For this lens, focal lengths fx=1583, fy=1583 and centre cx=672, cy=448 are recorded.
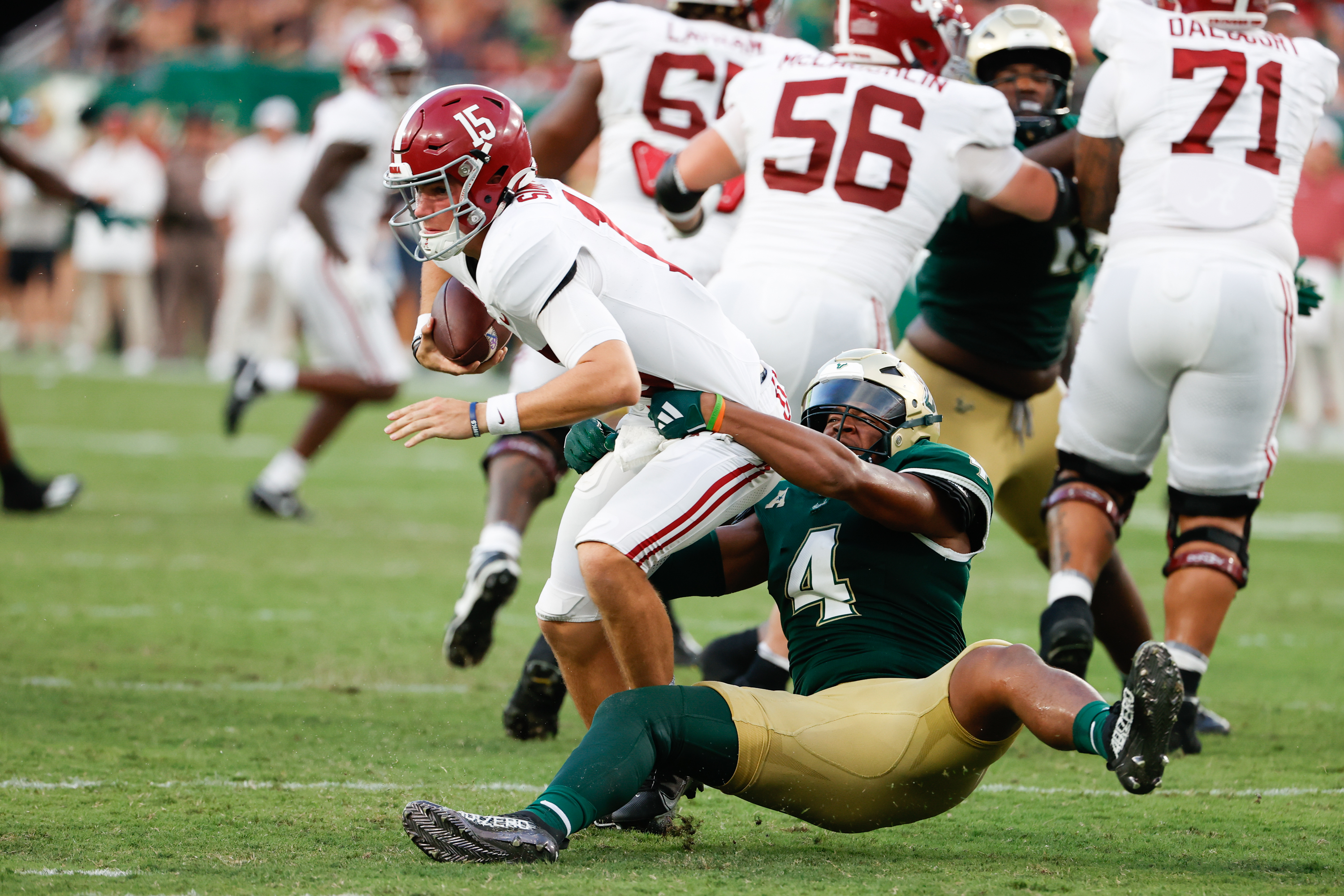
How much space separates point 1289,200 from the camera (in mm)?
4398

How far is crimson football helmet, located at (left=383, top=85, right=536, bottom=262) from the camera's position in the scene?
333 cm

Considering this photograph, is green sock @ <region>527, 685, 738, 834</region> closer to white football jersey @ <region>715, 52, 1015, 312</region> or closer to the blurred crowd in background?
white football jersey @ <region>715, 52, 1015, 312</region>

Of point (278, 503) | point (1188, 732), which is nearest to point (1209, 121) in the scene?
point (1188, 732)

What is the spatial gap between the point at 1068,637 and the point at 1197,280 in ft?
3.35

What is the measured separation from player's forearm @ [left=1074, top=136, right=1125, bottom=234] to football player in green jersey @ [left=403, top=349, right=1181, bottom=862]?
1.34m

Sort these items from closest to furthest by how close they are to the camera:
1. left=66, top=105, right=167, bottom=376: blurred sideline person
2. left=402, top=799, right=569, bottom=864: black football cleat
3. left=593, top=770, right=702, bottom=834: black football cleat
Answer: left=402, top=799, right=569, bottom=864: black football cleat
left=593, top=770, right=702, bottom=834: black football cleat
left=66, top=105, right=167, bottom=376: blurred sideline person

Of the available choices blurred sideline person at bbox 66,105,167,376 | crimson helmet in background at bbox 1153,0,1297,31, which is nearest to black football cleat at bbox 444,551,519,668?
crimson helmet in background at bbox 1153,0,1297,31

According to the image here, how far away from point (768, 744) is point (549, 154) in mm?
2829

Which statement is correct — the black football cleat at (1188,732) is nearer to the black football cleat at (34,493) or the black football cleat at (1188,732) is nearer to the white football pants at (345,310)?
the white football pants at (345,310)

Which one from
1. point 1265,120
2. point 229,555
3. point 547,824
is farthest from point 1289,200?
point 229,555

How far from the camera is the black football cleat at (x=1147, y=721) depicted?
2795 millimetres

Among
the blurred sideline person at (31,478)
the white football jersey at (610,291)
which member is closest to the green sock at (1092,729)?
the white football jersey at (610,291)

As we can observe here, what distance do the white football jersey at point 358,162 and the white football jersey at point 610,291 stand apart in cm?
509

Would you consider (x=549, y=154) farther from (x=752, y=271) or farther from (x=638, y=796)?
(x=638, y=796)
